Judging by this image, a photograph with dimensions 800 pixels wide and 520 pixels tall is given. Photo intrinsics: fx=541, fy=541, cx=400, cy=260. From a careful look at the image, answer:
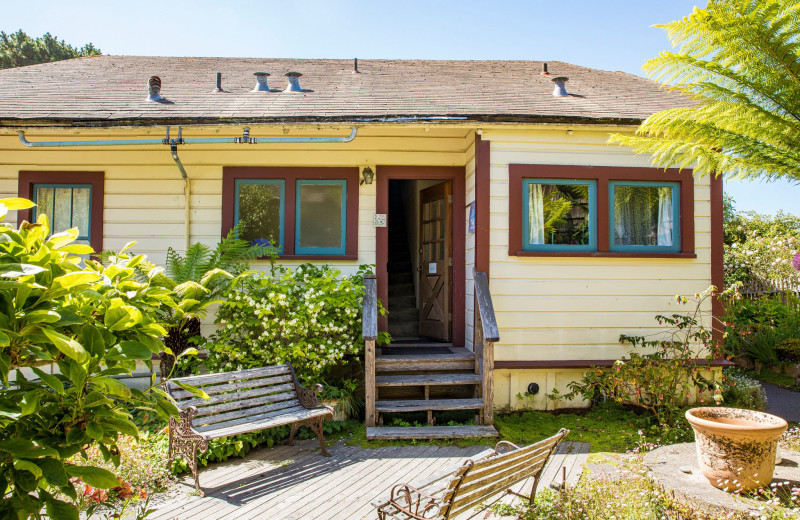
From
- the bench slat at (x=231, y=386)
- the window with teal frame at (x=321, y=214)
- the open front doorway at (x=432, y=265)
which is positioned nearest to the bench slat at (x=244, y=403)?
the bench slat at (x=231, y=386)

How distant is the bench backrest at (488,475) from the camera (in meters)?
3.13

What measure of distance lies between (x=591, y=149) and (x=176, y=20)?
875cm

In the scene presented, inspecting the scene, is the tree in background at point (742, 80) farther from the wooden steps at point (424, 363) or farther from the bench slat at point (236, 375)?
the bench slat at point (236, 375)

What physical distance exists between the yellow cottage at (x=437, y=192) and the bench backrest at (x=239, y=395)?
1.00m

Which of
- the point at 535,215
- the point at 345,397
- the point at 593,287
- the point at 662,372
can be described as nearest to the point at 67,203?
the point at 345,397

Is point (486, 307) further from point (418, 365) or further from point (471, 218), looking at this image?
point (471, 218)

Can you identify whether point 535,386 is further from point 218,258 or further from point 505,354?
point 218,258

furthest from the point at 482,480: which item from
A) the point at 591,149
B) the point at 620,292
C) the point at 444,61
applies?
the point at 444,61

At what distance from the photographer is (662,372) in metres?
6.27

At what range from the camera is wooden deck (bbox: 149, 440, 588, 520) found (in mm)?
4129

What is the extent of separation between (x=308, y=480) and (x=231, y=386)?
124 cm

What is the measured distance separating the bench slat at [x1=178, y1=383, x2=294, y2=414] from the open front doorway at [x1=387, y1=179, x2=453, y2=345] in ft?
9.33

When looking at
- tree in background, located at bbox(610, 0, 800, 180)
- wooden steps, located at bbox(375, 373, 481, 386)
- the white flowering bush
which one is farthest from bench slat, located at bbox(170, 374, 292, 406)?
tree in background, located at bbox(610, 0, 800, 180)

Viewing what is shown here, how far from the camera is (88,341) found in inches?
66.7
